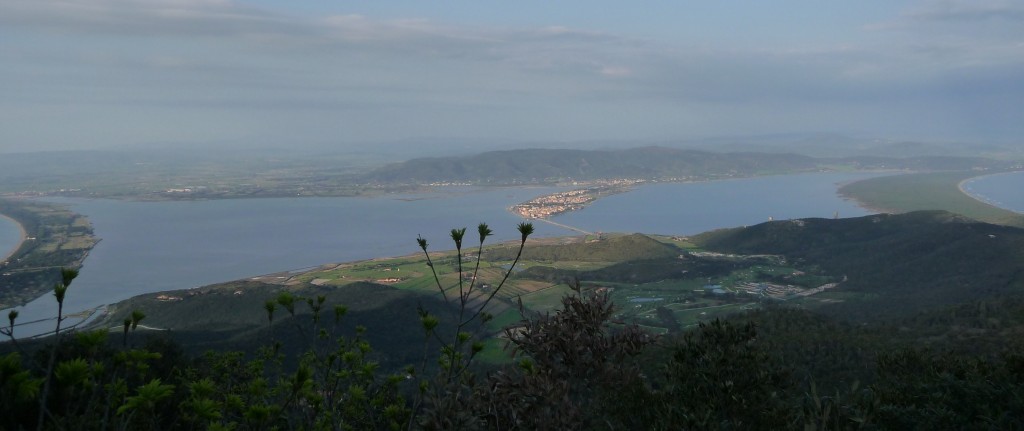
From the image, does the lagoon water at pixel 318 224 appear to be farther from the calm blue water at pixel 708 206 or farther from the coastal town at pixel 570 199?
the coastal town at pixel 570 199

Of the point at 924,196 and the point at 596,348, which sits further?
the point at 924,196

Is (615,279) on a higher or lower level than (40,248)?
lower

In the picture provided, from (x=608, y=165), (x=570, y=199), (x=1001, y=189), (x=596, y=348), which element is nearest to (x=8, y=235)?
(x=570, y=199)

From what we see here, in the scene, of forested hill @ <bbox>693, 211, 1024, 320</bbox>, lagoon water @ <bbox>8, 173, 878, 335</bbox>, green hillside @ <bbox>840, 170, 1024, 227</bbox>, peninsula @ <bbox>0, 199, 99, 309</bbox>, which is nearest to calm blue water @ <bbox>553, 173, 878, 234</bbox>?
lagoon water @ <bbox>8, 173, 878, 335</bbox>

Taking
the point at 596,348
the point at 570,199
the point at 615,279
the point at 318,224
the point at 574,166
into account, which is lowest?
the point at 615,279

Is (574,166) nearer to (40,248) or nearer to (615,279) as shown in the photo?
(615,279)

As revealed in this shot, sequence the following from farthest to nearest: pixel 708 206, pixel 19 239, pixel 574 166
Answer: pixel 574 166, pixel 708 206, pixel 19 239

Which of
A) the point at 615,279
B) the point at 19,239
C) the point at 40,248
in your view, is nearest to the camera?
the point at 615,279
